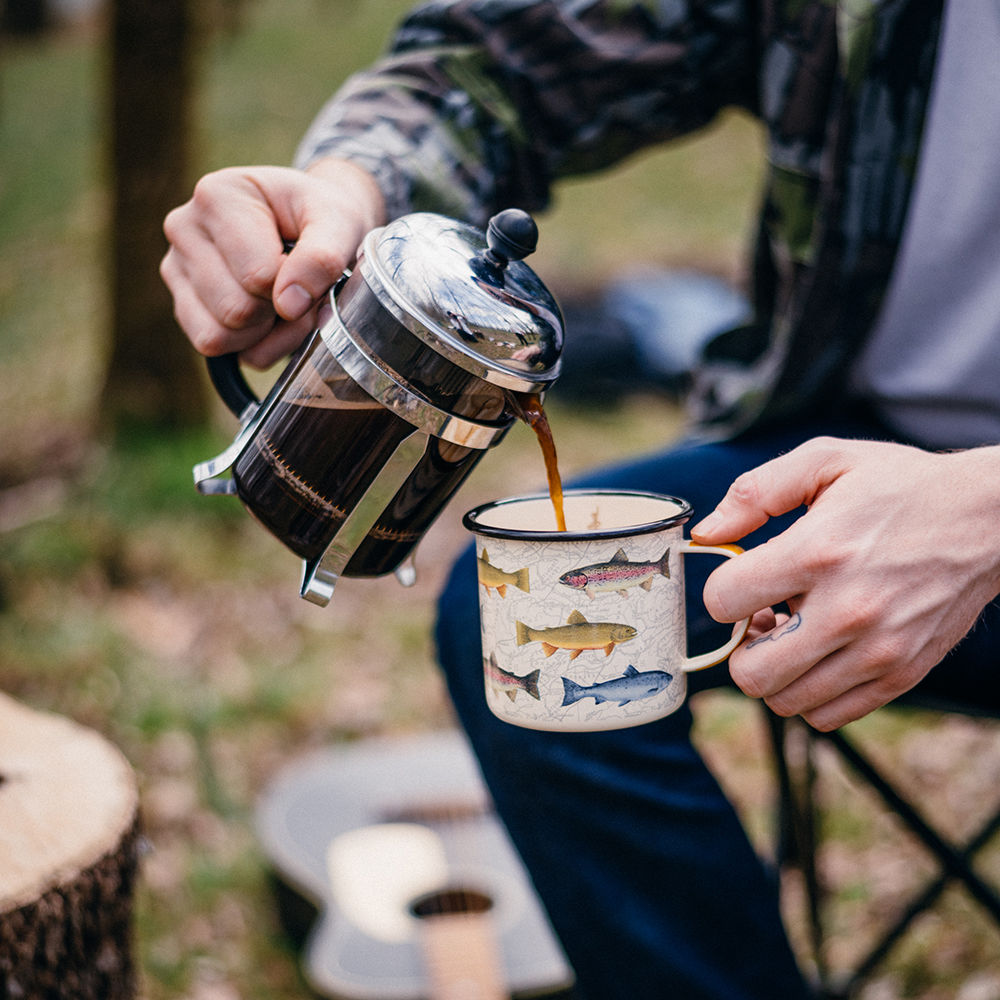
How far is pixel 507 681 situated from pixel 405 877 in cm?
112

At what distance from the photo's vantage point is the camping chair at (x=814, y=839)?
1.25 metres

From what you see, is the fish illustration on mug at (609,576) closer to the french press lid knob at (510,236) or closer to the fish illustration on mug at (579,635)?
the fish illustration on mug at (579,635)

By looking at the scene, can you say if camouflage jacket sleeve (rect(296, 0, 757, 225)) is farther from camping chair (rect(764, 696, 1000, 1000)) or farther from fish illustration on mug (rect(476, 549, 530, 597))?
camping chair (rect(764, 696, 1000, 1000))

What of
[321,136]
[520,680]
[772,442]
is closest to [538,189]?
[321,136]

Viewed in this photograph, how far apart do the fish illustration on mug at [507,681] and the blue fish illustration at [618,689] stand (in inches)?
1.0

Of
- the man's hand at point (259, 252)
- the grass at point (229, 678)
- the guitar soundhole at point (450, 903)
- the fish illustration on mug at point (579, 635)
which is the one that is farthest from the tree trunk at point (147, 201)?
the fish illustration on mug at point (579, 635)

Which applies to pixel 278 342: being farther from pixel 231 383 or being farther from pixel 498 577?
pixel 498 577

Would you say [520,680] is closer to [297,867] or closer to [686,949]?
[686,949]

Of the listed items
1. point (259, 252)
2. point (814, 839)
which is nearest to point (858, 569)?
point (259, 252)

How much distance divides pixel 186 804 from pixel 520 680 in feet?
5.34

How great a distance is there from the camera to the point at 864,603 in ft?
2.38

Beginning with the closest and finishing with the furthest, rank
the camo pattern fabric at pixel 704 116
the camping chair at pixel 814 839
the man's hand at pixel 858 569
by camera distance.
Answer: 1. the man's hand at pixel 858 569
2. the camo pattern fabric at pixel 704 116
3. the camping chair at pixel 814 839

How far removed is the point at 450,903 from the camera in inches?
68.5

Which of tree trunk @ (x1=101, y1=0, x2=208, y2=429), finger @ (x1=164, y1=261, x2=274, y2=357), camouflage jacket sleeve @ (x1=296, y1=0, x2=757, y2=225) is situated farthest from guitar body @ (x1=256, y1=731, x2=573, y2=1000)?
tree trunk @ (x1=101, y1=0, x2=208, y2=429)
